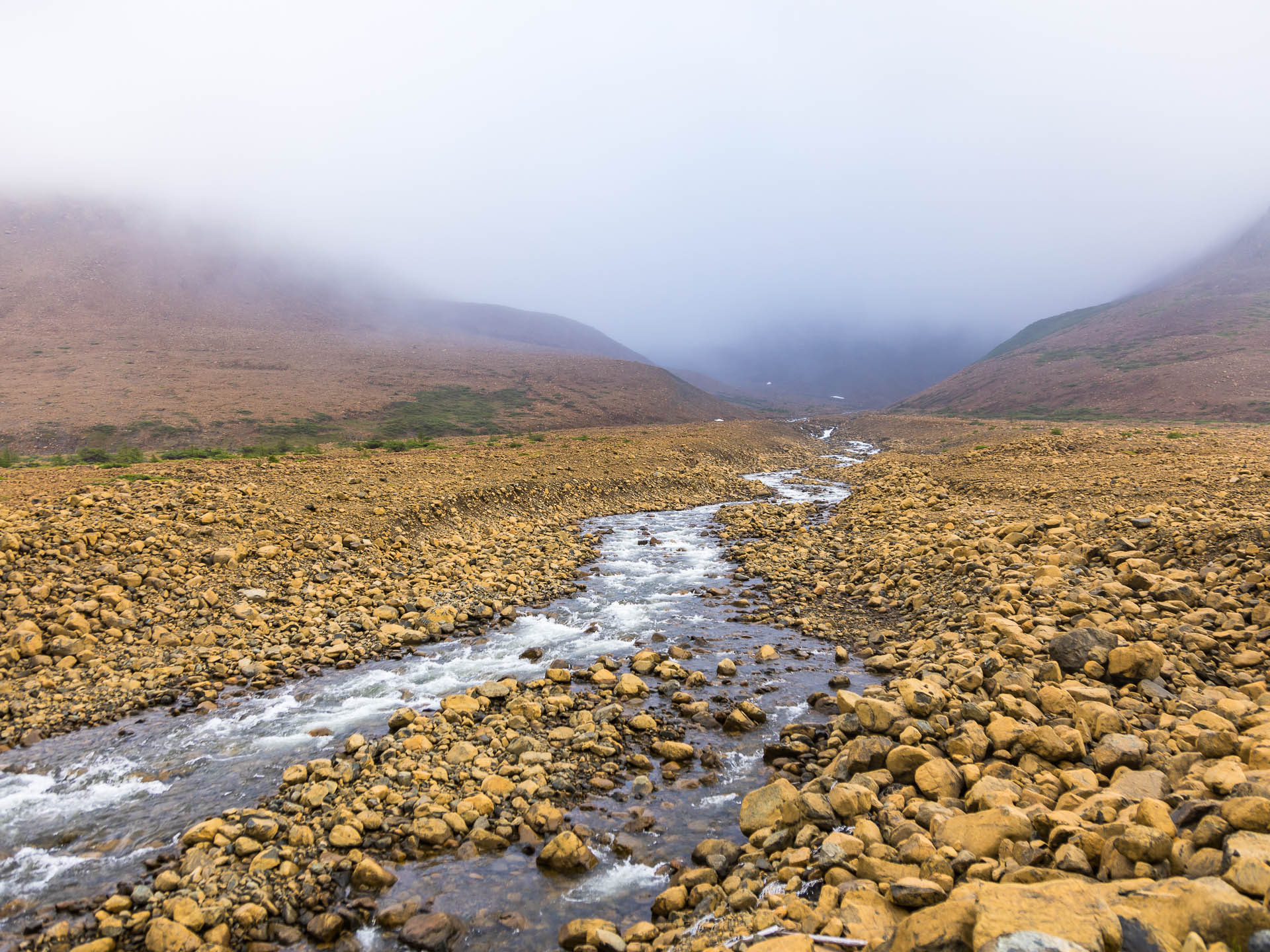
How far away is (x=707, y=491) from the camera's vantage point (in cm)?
3145

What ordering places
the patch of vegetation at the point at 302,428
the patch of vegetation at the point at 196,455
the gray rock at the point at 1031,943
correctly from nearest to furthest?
the gray rock at the point at 1031,943
the patch of vegetation at the point at 196,455
the patch of vegetation at the point at 302,428

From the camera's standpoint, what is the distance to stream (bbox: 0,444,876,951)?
227 inches

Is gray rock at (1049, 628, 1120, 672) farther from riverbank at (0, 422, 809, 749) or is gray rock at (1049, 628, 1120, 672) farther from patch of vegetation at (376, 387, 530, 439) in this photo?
patch of vegetation at (376, 387, 530, 439)

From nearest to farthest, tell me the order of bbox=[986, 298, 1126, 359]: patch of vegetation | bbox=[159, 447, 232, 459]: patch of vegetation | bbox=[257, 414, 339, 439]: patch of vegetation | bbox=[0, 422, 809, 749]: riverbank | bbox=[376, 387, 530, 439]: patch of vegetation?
bbox=[0, 422, 809, 749]: riverbank < bbox=[159, 447, 232, 459]: patch of vegetation < bbox=[257, 414, 339, 439]: patch of vegetation < bbox=[376, 387, 530, 439]: patch of vegetation < bbox=[986, 298, 1126, 359]: patch of vegetation

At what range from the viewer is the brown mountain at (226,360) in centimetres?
6869

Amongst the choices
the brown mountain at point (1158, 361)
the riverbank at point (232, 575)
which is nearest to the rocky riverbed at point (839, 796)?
the riverbank at point (232, 575)

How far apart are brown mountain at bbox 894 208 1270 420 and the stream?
7724cm

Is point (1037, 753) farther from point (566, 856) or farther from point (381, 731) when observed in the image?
point (381, 731)

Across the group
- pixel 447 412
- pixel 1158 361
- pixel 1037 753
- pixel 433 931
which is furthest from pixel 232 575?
pixel 1158 361

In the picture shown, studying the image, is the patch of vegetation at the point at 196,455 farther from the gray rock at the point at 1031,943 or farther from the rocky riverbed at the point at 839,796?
the gray rock at the point at 1031,943

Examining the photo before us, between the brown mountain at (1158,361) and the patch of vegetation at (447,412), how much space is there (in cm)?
7664

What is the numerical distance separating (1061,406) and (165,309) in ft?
528

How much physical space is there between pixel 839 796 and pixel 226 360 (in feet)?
383

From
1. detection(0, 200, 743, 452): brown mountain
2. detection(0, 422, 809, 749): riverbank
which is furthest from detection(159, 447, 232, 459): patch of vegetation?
detection(0, 200, 743, 452): brown mountain
